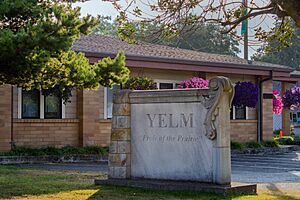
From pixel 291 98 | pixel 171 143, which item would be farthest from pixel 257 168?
pixel 291 98

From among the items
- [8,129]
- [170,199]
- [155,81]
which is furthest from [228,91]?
[155,81]

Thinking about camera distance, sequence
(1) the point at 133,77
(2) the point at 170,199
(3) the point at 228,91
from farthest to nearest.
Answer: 1. (1) the point at 133,77
2. (3) the point at 228,91
3. (2) the point at 170,199

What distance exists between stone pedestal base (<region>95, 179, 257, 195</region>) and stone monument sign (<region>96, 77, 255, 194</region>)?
152mm

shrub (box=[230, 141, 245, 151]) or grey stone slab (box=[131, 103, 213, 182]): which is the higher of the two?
grey stone slab (box=[131, 103, 213, 182])

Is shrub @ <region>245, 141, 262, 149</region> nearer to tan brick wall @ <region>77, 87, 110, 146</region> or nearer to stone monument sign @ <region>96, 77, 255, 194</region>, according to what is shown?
tan brick wall @ <region>77, 87, 110, 146</region>

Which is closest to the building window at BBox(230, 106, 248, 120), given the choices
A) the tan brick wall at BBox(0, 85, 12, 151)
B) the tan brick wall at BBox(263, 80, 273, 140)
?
the tan brick wall at BBox(263, 80, 273, 140)

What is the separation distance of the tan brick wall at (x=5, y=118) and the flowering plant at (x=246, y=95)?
34.3ft

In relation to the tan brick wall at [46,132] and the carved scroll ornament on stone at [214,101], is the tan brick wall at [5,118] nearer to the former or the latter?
the tan brick wall at [46,132]

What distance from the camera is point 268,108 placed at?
30609 millimetres

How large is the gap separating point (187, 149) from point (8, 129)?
10760 mm

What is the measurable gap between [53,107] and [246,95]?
8.80m

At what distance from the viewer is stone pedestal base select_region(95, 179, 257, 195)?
11898 mm

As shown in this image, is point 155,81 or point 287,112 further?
point 287,112

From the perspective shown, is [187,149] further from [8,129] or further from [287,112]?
[287,112]
